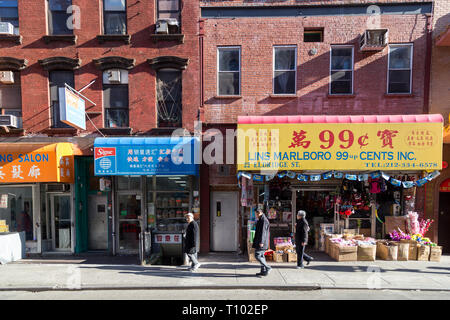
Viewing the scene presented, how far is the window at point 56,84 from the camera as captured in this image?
9.69m

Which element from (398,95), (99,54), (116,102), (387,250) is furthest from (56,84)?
(387,250)

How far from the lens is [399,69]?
9.38m

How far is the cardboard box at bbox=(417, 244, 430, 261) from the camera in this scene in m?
8.53

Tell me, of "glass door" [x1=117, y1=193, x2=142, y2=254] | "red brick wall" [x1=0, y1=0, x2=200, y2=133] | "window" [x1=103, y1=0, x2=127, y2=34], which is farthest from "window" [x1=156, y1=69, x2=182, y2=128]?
"glass door" [x1=117, y1=193, x2=142, y2=254]

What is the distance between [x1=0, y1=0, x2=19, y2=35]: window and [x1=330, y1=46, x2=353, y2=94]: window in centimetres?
1192

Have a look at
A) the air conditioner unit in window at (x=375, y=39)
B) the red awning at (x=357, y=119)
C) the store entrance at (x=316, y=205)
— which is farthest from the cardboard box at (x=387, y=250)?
the air conditioner unit in window at (x=375, y=39)

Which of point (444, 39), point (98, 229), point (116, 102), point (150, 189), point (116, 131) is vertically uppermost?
point (444, 39)

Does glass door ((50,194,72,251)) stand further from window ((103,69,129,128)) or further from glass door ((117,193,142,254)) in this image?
window ((103,69,129,128))

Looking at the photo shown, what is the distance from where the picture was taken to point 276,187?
9594 mm

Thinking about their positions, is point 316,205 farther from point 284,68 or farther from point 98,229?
point 98,229

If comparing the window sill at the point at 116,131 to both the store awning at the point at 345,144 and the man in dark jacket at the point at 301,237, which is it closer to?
the store awning at the point at 345,144

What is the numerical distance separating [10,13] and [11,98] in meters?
3.18

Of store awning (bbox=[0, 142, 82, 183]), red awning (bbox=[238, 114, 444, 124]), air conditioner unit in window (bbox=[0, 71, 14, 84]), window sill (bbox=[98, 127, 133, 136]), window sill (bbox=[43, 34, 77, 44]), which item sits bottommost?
store awning (bbox=[0, 142, 82, 183])

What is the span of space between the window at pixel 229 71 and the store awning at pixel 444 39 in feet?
23.1
